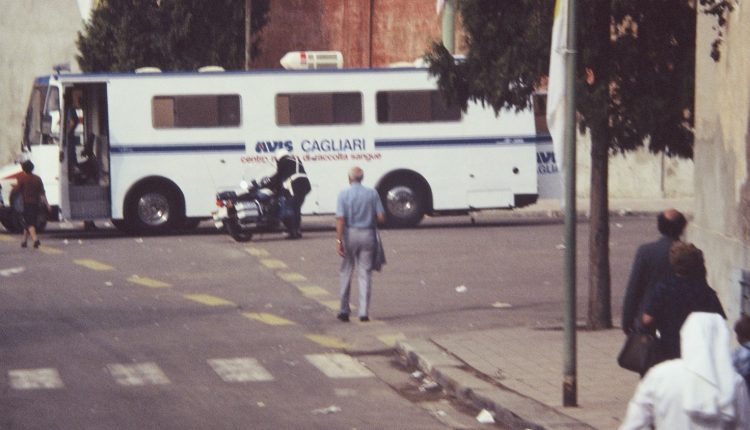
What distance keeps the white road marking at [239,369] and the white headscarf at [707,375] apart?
7957mm

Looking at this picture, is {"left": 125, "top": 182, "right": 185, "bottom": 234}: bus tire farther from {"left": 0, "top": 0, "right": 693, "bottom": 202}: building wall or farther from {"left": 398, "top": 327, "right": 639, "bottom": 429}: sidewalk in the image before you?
{"left": 398, "top": 327, "right": 639, "bottom": 429}: sidewalk

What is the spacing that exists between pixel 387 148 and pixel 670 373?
25371mm

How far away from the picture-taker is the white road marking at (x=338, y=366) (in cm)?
1374

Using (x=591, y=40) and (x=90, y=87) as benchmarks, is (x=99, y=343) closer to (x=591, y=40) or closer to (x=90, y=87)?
(x=591, y=40)

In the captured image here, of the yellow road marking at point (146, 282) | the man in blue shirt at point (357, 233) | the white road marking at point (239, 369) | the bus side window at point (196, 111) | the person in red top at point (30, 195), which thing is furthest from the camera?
the bus side window at point (196, 111)

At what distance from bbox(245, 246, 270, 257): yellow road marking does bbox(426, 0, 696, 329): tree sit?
9494 mm

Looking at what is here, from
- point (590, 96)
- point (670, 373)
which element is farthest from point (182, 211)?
point (670, 373)

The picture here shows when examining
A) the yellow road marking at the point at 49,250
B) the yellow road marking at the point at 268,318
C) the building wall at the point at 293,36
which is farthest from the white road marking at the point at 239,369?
the building wall at the point at 293,36

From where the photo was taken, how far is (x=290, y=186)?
28641 millimetres

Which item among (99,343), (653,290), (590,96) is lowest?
(99,343)

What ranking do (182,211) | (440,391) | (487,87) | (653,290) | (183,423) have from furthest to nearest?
(182,211) → (487,87) → (440,391) → (183,423) → (653,290)

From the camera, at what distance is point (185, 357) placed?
→ 1470 centimetres

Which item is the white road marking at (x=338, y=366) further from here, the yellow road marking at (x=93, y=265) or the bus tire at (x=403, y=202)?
the bus tire at (x=403, y=202)

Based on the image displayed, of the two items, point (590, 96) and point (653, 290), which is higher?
point (590, 96)
